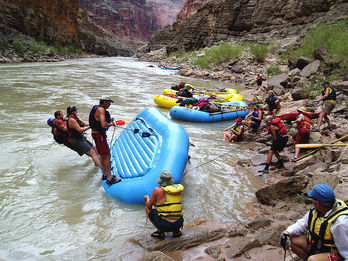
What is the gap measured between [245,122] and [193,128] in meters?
1.58

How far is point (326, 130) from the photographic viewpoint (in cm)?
602

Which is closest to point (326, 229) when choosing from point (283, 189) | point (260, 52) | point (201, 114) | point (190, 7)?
point (283, 189)

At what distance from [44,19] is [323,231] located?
38.0 meters

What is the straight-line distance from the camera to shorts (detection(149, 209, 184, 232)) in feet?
9.79

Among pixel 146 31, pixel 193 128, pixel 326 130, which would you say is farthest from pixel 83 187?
pixel 146 31

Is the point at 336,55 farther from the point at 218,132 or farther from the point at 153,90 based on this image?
the point at 153,90

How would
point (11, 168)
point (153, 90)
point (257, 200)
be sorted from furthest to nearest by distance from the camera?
1. point (153, 90)
2. point (11, 168)
3. point (257, 200)

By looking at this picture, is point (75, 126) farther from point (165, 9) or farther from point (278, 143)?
point (165, 9)

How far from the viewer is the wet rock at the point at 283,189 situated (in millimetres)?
3975

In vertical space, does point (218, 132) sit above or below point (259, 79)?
below

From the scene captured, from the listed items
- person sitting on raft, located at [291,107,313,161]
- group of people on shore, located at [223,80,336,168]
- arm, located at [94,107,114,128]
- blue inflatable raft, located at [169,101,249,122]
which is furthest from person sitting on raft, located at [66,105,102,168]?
blue inflatable raft, located at [169,101,249,122]

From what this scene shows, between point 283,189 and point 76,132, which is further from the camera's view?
point 76,132

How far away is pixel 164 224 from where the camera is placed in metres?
2.98


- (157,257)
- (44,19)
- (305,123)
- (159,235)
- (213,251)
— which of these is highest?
(44,19)
